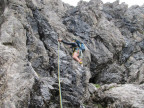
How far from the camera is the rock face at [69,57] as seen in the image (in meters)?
8.51

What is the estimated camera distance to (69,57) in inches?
557

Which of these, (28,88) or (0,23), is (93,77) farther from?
(28,88)

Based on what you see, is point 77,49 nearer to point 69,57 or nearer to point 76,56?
point 76,56

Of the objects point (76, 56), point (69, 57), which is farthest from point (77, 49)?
point (69, 57)

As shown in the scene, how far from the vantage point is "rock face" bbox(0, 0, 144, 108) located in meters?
8.51

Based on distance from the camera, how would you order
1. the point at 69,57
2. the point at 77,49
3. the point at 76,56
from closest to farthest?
the point at 69,57, the point at 76,56, the point at 77,49

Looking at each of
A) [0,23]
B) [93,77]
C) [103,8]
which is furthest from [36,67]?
[103,8]

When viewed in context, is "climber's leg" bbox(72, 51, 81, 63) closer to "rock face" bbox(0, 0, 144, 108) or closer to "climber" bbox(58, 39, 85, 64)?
"climber" bbox(58, 39, 85, 64)

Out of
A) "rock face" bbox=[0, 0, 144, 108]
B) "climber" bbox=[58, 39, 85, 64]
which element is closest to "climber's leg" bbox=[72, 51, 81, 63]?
"climber" bbox=[58, 39, 85, 64]

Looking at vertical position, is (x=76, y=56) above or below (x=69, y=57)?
above

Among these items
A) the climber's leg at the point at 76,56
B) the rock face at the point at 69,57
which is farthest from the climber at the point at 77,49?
the rock face at the point at 69,57

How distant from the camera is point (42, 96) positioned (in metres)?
8.96

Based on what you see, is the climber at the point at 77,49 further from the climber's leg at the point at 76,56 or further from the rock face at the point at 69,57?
the rock face at the point at 69,57

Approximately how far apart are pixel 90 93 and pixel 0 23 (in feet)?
28.3
